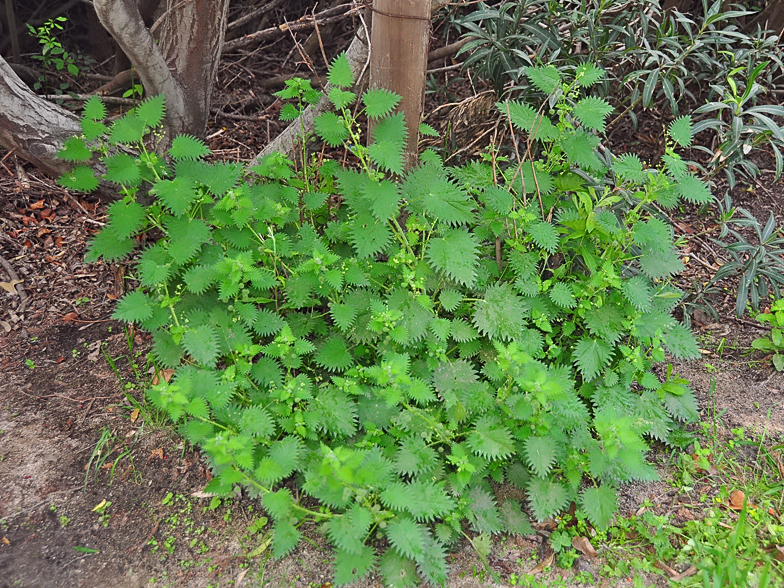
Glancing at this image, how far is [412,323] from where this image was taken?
212cm

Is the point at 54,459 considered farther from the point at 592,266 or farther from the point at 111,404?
the point at 592,266

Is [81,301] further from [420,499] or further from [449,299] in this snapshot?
[420,499]

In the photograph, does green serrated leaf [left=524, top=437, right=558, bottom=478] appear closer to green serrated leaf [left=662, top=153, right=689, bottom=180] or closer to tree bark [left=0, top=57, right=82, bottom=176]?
green serrated leaf [left=662, top=153, right=689, bottom=180]

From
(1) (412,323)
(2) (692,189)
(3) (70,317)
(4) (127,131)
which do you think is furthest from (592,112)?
(3) (70,317)

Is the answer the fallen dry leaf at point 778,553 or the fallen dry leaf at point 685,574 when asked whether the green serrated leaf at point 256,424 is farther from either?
the fallen dry leaf at point 778,553

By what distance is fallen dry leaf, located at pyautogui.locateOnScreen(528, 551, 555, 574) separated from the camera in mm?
1872

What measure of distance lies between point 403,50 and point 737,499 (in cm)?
209

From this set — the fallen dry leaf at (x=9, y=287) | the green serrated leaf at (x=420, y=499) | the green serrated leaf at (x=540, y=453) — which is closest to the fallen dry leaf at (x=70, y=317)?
the fallen dry leaf at (x=9, y=287)

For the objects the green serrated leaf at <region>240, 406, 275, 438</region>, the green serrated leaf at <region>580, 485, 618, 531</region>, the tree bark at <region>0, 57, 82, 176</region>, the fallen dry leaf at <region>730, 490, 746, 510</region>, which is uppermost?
the tree bark at <region>0, 57, 82, 176</region>

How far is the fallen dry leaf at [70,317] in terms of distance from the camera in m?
2.65

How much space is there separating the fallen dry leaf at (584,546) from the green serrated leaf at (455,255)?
97 cm

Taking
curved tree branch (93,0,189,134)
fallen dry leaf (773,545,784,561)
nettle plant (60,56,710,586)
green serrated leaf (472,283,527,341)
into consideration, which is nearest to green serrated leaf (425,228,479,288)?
nettle plant (60,56,710,586)

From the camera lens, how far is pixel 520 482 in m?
2.04

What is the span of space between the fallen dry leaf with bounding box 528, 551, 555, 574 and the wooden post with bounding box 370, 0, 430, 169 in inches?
67.1
